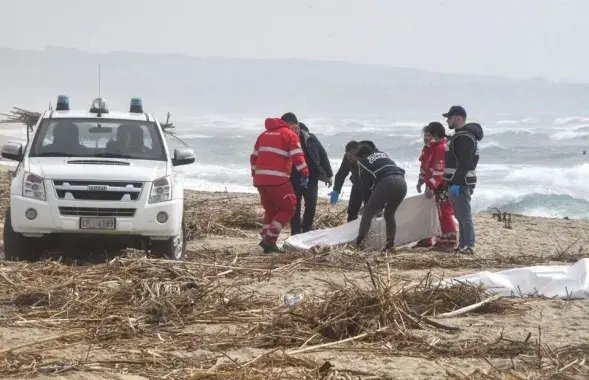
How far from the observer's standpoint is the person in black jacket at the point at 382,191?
11492 mm

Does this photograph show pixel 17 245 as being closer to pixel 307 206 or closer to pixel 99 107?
pixel 99 107

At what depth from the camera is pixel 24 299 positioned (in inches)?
311

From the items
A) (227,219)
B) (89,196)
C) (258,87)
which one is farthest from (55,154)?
(258,87)

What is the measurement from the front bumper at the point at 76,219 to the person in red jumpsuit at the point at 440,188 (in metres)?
3.57

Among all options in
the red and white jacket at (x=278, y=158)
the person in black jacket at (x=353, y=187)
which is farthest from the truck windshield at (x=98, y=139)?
the person in black jacket at (x=353, y=187)

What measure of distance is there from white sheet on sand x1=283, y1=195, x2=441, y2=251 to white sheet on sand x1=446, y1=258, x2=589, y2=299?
9.58ft

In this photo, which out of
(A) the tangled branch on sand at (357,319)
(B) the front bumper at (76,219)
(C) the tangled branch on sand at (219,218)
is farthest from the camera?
(C) the tangled branch on sand at (219,218)

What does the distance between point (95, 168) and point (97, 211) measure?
0.49m

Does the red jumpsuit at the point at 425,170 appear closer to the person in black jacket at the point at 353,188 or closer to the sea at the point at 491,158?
the person in black jacket at the point at 353,188

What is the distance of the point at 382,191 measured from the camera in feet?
37.7

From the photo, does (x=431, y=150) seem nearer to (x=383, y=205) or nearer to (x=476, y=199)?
(x=383, y=205)

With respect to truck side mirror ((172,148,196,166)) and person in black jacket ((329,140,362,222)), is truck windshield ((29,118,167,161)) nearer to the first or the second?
truck side mirror ((172,148,196,166))

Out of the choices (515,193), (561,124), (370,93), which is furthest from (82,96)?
(515,193)

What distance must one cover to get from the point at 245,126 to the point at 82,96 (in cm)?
3346
